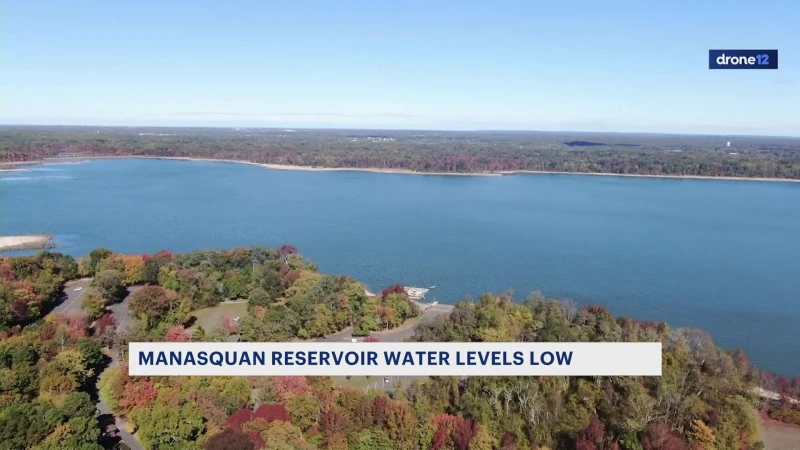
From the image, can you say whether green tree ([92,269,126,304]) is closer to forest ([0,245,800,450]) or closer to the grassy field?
forest ([0,245,800,450])

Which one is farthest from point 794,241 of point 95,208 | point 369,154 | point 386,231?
point 369,154

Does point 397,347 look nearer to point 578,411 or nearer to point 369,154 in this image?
point 578,411

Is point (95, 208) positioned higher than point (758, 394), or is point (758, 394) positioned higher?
point (95, 208)

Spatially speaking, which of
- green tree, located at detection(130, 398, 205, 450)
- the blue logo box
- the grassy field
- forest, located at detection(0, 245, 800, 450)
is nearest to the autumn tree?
forest, located at detection(0, 245, 800, 450)

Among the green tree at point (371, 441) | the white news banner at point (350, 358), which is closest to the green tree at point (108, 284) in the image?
the white news banner at point (350, 358)

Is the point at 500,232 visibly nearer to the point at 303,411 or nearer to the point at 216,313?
the point at 216,313

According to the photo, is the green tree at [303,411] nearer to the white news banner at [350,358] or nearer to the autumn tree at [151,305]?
the white news banner at [350,358]
